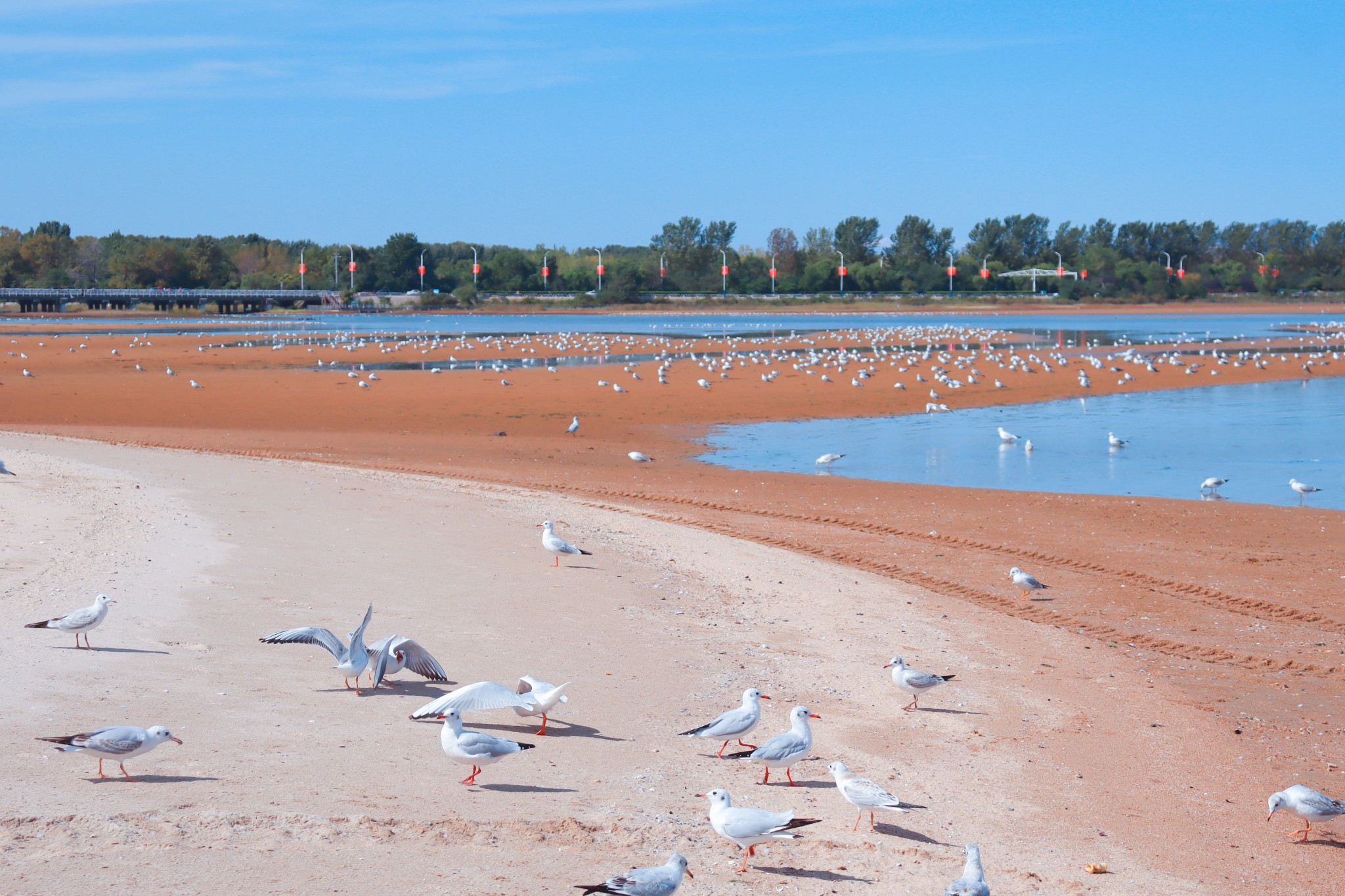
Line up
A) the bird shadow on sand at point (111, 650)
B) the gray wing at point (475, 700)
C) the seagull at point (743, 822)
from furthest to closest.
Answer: the bird shadow on sand at point (111, 650) → the gray wing at point (475, 700) → the seagull at point (743, 822)

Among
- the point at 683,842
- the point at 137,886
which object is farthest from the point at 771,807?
the point at 137,886

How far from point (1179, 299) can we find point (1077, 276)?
13343 mm

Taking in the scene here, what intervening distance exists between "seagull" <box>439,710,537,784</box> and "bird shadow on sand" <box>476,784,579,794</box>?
5.3 inches

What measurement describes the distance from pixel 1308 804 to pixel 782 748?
2.74 meters

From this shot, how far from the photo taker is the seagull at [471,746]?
5.92 meters

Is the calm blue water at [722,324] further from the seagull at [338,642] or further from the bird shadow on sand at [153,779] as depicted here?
the bird shadow on sand at [153,779]

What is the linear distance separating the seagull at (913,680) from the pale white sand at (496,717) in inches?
7.6

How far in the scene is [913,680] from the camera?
783 cm

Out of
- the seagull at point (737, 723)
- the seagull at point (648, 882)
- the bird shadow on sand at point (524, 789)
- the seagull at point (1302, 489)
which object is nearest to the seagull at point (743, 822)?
the seagull at point (648, 882)

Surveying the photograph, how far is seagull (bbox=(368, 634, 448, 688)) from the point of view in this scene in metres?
7.27

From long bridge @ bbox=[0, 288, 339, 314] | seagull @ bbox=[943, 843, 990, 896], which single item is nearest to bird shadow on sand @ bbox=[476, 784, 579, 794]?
seagull @ bbox=[943, 843, 990, 896]

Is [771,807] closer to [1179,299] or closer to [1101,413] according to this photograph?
[1101,413]

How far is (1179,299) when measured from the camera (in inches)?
5399

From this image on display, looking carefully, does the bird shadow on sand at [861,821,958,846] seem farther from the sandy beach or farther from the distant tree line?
the distant tree line
